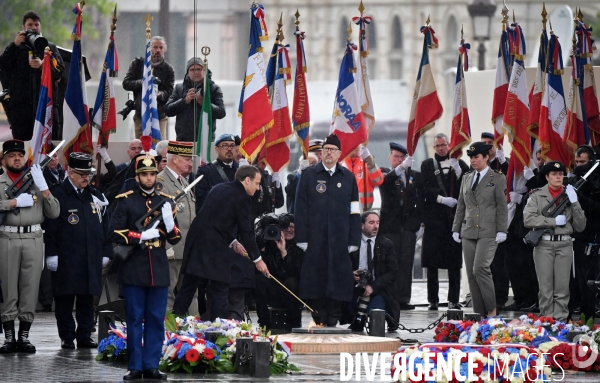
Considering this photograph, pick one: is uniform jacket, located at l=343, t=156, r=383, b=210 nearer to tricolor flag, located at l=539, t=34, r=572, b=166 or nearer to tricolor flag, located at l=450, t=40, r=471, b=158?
tricolor flag, located at l=450, t=40, r=471, b=158

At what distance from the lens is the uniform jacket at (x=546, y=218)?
1626cm

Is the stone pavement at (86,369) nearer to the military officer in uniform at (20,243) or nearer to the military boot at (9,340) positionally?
the military boot at (9,340)

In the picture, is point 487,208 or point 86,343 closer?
point 86,343

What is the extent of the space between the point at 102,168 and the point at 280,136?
235cm

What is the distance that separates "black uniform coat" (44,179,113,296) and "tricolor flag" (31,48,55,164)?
2.13 metres

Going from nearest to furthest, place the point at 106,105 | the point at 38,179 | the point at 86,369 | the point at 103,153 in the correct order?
the point at 86,369 → the point at 38,179 → the point at 103,153 → the point at 106,105

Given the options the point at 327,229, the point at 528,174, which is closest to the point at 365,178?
the point at 528,174

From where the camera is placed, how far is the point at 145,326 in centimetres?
1202

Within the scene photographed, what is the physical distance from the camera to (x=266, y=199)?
706 inches

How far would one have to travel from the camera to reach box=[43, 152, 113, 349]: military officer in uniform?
14.5 meters

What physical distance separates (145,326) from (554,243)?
6195mm

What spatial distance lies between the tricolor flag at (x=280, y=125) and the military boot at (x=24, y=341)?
4660 mm

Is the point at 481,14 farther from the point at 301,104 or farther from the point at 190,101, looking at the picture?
the point at 190,101

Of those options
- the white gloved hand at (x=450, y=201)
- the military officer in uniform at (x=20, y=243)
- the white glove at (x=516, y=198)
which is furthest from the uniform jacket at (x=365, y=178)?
the military officer in uniform at (x=20, y=243)
